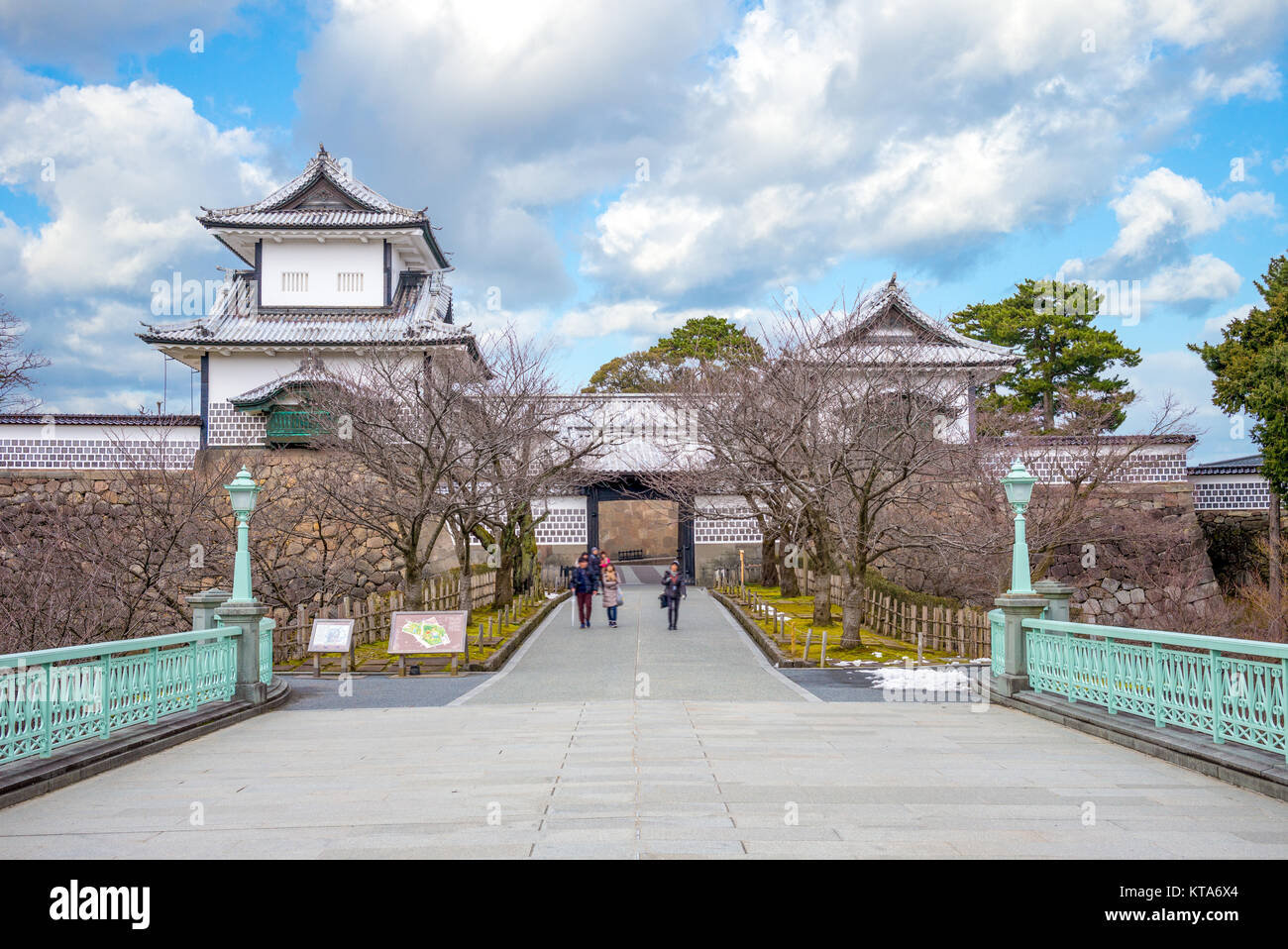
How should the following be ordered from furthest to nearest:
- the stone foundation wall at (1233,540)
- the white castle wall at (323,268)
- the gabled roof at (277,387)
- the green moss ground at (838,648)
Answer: the white castle wall at (323,268)
the stone foundation wall at (1233,540)
the gabled roof at (277,387)
the green moss ground at (838,648)

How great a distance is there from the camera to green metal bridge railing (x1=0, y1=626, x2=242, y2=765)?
24.2ft

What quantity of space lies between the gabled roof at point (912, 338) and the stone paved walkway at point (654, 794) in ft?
39.2

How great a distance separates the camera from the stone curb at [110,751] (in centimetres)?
704

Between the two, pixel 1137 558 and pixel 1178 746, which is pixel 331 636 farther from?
pixel 1137 558

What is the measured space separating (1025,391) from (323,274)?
28767 millimetres

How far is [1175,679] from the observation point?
28.5 feet

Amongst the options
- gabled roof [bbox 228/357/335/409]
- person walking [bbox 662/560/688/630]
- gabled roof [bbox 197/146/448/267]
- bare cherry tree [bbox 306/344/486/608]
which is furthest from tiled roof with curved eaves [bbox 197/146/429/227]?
person walking [bbox 662/560/688/630]

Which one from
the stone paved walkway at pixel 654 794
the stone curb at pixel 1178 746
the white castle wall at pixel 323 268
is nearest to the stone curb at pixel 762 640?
the stone paved walkway at pixel 654 794

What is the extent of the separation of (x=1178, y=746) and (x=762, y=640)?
12037mm

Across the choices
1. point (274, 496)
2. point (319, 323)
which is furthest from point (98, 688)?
point (319, 323)

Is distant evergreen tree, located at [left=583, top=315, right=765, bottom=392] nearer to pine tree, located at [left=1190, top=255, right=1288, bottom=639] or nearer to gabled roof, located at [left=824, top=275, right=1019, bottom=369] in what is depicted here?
gabled roof, located at [left=824, top=275, right=1019, bottom=369]

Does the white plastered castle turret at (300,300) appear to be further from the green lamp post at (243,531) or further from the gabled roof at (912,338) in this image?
the green lamp post at (243,531)

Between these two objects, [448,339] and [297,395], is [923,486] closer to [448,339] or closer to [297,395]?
[448,339]

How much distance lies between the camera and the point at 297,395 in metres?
29.2
